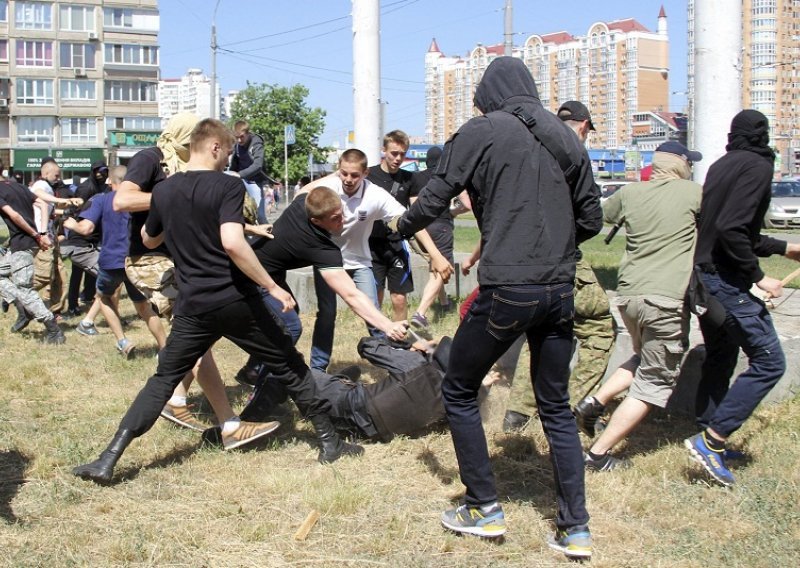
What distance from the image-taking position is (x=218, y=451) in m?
5.21

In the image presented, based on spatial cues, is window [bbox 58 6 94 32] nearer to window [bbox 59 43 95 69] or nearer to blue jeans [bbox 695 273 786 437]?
window [bbox 59 43 95 69]

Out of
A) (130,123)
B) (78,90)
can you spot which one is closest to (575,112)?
(130,123)

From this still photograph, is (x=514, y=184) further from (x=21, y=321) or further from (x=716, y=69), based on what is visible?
(x=21, y=321)

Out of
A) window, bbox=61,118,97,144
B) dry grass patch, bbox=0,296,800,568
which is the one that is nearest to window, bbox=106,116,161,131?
window, bbox=61,118,97,144

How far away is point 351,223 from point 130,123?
258 ft

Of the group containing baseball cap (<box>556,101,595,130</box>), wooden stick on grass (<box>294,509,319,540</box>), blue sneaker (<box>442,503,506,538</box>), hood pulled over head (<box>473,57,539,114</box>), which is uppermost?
baseball cap (<box>556,101,595,130</box>)

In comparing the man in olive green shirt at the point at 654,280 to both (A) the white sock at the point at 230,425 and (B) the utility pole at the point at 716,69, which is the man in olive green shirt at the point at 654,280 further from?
(B) the utility pole at the point at 716,69

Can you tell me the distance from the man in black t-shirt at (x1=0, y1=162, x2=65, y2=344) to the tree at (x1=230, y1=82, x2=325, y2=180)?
54.8 m

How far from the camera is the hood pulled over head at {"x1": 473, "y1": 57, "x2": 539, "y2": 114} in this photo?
378 centimetres

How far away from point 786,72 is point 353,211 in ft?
395

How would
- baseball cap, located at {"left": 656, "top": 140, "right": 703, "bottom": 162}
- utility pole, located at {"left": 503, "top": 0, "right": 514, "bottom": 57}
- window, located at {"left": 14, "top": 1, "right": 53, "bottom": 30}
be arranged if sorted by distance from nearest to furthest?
baseball cap, located at {"left": 656, "top": 140, "right": 703, "bottom": 162} < utility pole, located at {"left": 503, "top": 0, "right": 514, "bottom": 57} < window, located at {"left": 14, "top": 1, "right": 53, "bottom": 30}

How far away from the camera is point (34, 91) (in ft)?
255

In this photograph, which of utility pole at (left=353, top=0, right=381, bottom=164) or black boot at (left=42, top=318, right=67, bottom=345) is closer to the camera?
black boot at (left=42, top=318, right=67, bottom=345)

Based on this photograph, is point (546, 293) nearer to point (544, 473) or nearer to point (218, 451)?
point (544, 473)
